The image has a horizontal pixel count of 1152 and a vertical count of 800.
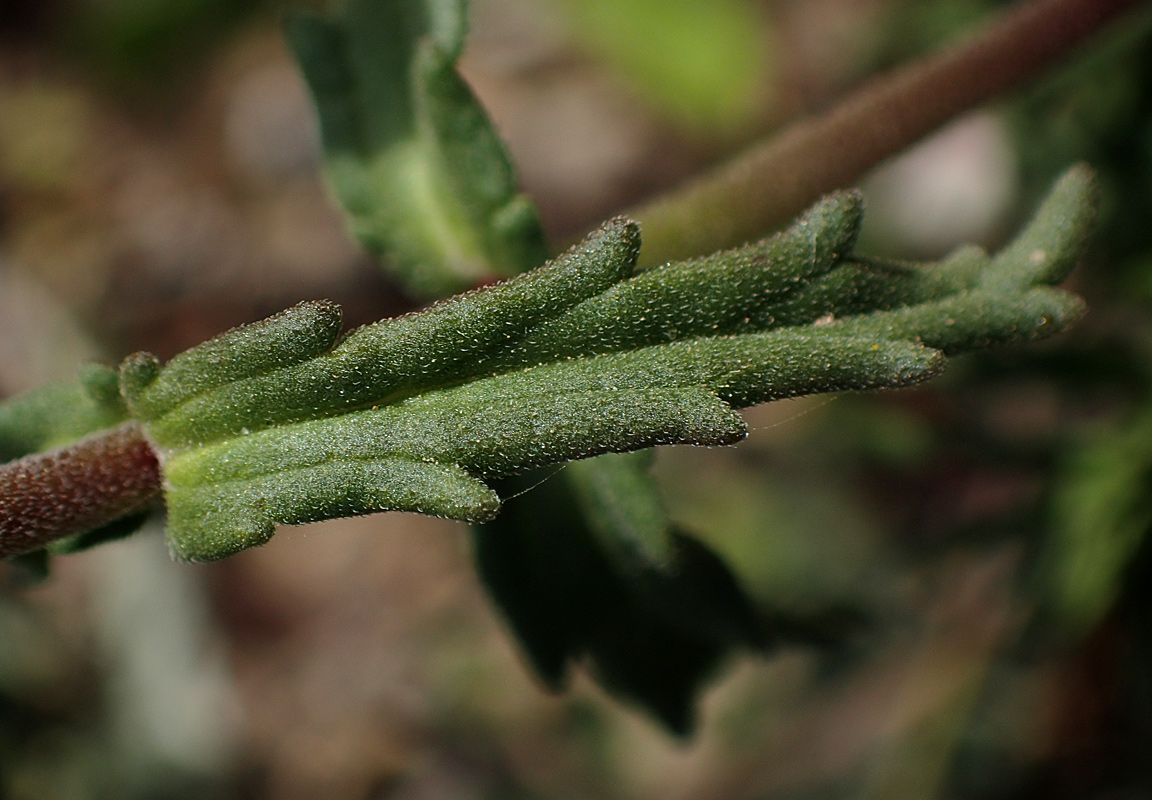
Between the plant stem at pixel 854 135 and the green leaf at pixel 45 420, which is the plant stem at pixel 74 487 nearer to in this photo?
the green leaf at pixel 45 420

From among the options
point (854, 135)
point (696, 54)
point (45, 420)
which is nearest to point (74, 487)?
point (45, 420)

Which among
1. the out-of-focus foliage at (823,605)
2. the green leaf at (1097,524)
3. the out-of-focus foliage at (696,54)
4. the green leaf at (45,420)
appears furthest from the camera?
the out-of-focus foliage at (696,54)

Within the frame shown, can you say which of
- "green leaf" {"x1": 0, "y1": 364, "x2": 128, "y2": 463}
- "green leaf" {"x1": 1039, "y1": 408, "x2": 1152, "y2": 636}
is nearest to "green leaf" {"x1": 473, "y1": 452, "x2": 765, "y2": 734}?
"green leaf" {"x1": 0, "y1": 364, "x2": 128, "y2": 463}

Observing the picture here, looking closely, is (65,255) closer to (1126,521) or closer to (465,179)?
(465,179)

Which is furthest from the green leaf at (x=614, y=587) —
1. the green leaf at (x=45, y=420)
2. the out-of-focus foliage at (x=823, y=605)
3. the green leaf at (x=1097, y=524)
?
the green leaf at (x=1097, y=524)

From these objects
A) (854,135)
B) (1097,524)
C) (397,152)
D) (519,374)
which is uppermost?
(397,152)

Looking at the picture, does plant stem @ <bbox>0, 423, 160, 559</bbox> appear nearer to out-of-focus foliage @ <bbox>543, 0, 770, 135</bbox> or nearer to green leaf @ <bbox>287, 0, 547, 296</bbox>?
green leaf @ <bbox>287, 0, 547, 296</bbox>

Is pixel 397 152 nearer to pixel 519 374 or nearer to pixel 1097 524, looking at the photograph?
pixel 519 374
